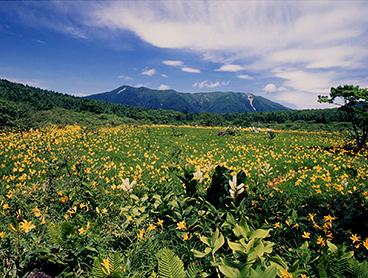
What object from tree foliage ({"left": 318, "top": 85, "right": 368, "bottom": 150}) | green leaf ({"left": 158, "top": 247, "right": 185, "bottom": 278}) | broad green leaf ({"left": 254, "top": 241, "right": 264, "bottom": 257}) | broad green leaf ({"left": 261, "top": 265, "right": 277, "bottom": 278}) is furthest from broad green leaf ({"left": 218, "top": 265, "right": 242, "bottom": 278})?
tree foliage ({"left": 318, "top": 85, "right": 368, "bottom": 150})

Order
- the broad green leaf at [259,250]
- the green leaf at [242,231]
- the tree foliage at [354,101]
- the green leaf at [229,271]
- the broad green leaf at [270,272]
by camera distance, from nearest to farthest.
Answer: the broad green leaf at [270,272]
the green leaf at [229,271]
the broad green leaf at [259,250]
the green leaf at [242,231]
the tree foliage at [354,101]

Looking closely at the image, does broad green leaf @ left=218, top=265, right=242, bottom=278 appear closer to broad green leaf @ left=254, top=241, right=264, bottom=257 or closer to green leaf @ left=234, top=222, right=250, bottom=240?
broad green leaf @ left=254, top=241, right=264, bottom=257

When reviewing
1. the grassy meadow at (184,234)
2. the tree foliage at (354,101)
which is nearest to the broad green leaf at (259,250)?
the grassy meadow at (184,234)

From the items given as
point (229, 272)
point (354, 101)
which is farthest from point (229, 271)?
point (354, 101)

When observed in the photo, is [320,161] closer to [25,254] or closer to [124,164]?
[124,164]

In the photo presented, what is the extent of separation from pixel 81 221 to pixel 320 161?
1004 cm

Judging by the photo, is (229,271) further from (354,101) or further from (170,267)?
(354,101)

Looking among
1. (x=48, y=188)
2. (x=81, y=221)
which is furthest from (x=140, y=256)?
(x=48, y=188)

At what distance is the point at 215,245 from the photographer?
1476 mm

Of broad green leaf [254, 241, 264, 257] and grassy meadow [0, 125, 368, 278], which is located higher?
broad green leaf [254, 241, 264, 257]

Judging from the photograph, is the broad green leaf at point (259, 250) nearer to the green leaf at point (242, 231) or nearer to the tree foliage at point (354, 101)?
the green leaf at point (242, 231)

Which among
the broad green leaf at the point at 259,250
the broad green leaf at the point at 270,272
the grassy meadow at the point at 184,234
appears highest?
the broad green leaf at the point at 270,272

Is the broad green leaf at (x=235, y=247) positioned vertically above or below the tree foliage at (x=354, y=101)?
below

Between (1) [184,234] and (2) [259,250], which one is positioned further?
(1) [184,234]
